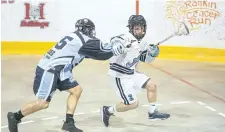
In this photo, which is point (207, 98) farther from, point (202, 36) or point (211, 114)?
point (202, 36)

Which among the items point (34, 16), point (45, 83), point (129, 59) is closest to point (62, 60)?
point (45, 83)

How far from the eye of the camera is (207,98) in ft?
20.2

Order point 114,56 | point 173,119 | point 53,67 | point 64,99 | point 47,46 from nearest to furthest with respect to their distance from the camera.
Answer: point 53,67
point 114,56
point 173,119
point 64,99
point 47,46

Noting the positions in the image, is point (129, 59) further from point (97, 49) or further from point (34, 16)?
point (34, 16)

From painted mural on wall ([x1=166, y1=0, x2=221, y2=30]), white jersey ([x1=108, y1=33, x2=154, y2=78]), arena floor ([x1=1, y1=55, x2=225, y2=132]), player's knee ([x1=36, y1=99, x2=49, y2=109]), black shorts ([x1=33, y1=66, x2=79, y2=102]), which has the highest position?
painted mural on wall ([x1=166, y1=0, x2=221, y2=30])

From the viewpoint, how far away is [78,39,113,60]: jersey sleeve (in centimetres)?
430

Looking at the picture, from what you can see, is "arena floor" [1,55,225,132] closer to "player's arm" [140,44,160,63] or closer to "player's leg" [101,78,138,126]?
"player's leg" [101,78,138,126]

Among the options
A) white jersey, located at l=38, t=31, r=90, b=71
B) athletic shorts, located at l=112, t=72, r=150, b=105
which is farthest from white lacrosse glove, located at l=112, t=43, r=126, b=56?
athletic shorts, located at l=112, t=72, r=150, b=105

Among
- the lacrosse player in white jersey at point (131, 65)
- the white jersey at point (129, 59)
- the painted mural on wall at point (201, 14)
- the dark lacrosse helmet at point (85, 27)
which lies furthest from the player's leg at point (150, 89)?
the painted mural on wall at point (201, 14)

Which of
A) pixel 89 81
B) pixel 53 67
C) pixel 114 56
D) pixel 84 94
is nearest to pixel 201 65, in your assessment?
pixel 89 81

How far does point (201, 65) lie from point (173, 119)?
3581mm

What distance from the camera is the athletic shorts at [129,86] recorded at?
181 inches

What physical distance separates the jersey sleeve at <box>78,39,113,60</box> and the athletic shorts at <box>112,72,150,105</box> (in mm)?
417

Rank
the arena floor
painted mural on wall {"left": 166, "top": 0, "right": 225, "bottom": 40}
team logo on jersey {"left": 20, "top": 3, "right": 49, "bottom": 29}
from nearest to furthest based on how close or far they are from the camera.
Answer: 1. the arena floor
2. painted mural on wall {"left": 166, "top": 0, "right": 225, "bottom": 40}
3. team logo on jersey {"left": 20, "top": 3, "right": 49, "bottom": 29}
